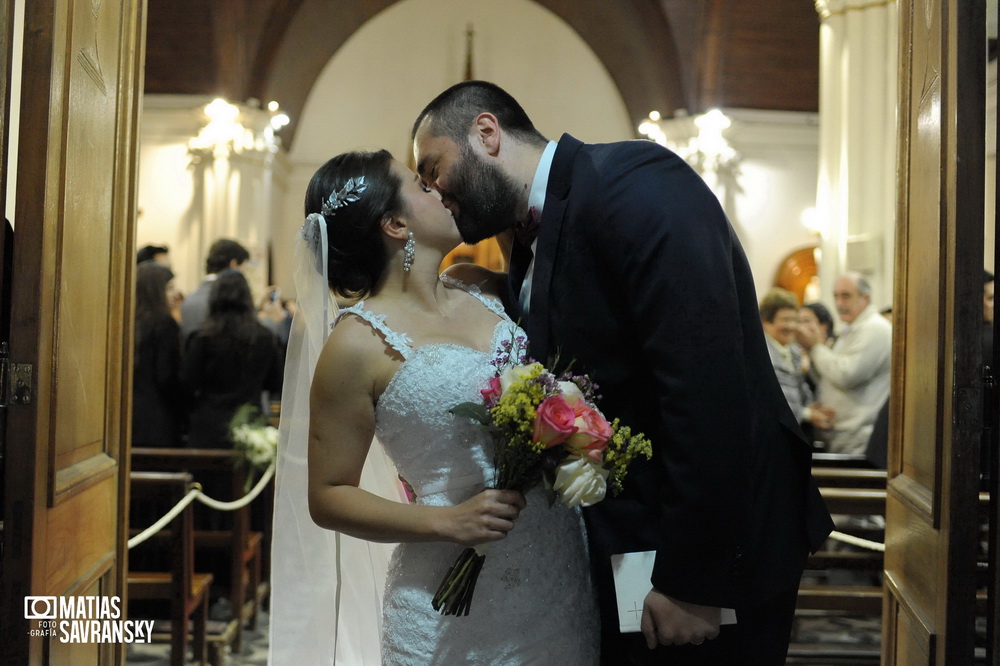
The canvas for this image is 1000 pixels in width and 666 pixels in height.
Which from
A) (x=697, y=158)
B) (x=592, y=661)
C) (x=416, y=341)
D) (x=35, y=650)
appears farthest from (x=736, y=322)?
(x=697, y=158)

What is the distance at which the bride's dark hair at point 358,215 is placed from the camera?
2701 millimetres

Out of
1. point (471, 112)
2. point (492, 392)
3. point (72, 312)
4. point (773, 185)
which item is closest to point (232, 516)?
point (72, 312)

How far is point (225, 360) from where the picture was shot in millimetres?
5934

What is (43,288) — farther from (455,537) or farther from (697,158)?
(697,158)

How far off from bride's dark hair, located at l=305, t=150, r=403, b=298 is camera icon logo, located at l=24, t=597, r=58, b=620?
1.16 meters

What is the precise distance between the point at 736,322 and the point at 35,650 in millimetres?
2017

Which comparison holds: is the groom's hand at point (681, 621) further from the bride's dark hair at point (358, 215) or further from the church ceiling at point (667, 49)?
the church ceiling at point (667, 49)

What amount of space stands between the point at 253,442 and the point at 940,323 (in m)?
4.28

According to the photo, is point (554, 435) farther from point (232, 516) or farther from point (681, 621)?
point (232, 516)

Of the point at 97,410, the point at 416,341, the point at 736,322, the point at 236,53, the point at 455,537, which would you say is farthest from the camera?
the point at 236,53

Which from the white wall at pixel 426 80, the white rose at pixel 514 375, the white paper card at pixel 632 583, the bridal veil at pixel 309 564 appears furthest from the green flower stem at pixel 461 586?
the white wall at pixel 426 80

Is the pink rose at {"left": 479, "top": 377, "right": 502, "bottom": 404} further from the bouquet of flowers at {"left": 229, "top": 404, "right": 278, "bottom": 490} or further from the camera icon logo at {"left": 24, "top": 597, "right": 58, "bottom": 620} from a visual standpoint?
the bouquet of flowers at {"left": 229, "top": 404, "right": 278, "bottom": 490}

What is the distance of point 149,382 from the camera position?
596 cm

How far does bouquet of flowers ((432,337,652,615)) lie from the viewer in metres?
2.06
